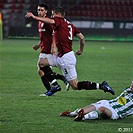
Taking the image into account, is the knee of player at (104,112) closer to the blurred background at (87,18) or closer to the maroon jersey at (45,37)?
the maroon jersey at (45,37)

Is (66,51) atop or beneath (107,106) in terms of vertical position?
atop

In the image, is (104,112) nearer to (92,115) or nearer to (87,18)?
(92,115)

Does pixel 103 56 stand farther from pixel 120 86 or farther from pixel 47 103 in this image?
pixel 47 103

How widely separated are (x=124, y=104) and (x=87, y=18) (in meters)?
34.4

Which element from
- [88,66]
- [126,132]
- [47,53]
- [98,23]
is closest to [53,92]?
[47,53]

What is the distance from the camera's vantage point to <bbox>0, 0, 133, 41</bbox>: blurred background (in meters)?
42.7

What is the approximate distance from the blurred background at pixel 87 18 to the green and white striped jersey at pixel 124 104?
99.9 feet

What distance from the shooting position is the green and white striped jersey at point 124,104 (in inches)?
385

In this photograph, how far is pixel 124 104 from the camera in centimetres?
980

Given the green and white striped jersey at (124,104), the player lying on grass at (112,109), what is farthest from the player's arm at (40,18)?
the green and white striped jersey at (124,104)

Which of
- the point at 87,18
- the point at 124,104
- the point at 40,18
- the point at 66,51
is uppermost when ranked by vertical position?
the point at 40,18

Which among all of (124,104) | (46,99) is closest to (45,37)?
(46,99)

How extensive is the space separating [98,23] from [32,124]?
1364 inches

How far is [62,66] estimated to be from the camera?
1228cm
